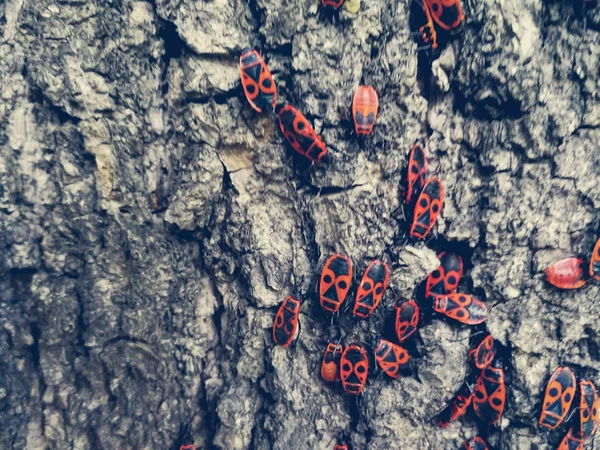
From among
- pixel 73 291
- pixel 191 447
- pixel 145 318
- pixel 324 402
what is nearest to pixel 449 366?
pixel 324 402

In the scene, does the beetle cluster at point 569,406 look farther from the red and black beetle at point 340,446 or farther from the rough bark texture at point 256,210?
the red and black beetle at point 340,446

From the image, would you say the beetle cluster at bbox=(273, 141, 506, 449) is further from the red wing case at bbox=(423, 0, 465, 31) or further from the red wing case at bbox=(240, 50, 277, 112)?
the red wing case at bbox=(240, 50, 277, 112)

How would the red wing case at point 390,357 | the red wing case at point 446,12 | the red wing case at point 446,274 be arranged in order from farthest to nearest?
the red wing case at point 446,274 < the red wing case at point 390,357 < the red wing case at point 446,12

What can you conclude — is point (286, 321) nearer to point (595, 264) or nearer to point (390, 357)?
point (390, 357)

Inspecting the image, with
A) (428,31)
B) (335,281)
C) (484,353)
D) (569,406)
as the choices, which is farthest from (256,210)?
(569,406)

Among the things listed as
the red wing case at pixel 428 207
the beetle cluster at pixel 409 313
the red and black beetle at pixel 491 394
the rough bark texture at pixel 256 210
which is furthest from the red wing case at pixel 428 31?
the red and black beetle at pixel 491 394

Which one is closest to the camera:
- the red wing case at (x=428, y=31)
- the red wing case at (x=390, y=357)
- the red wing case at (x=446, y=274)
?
the red wing case at (x=428, y=31)
